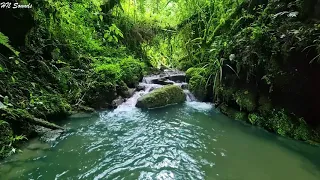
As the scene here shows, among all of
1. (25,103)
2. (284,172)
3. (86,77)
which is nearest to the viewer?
(284,172)

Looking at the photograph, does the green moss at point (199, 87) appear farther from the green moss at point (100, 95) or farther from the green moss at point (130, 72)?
the green moss at point (100, 95)

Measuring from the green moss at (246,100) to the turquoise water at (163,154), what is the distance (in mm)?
661

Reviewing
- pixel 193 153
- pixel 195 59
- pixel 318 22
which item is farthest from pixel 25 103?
pixel 195 59

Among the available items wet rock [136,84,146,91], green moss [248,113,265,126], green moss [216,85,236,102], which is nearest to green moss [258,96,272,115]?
green moss [248,113,265,126]

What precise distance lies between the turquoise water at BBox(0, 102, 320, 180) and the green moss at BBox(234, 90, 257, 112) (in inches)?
26.0

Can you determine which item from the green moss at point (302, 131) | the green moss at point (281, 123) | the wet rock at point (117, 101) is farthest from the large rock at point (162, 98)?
the green moss at point (302, 131)

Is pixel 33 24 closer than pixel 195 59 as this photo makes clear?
Yes

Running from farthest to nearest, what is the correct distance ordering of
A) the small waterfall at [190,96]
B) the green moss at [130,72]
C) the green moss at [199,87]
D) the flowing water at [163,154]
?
the green moss at [130,72] < the small waterfall at [190,96] < the green moss at [199,87] < the flowing water at [163,154]

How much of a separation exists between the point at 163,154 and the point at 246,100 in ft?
11.7

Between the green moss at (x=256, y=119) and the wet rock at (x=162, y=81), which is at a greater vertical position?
the wet rock at (x=162, y=81)

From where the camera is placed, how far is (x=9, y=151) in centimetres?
406

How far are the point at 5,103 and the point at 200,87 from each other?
21.2ft

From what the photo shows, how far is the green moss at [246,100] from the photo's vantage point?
6680 millimetres

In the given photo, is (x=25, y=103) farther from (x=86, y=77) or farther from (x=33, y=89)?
(x=86, y=77)
